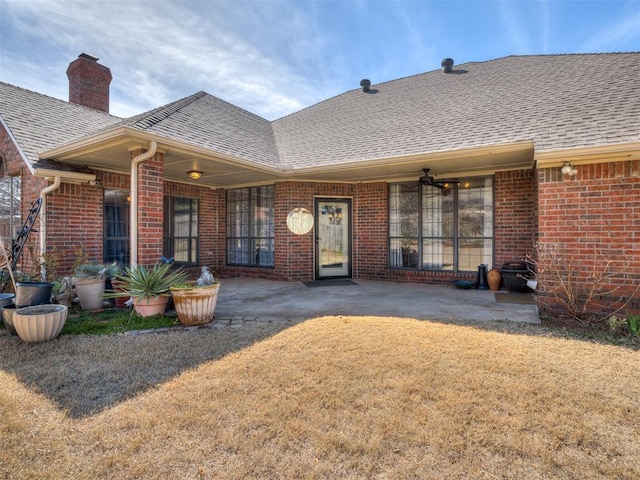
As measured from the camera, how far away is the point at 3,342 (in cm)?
386

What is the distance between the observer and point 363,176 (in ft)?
27.1

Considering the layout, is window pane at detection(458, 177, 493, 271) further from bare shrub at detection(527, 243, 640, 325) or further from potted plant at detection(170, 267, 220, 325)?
potted plant at detection(170, 267, 220, 325)

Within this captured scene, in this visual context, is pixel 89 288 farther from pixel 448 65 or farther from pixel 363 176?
pixel 448 65

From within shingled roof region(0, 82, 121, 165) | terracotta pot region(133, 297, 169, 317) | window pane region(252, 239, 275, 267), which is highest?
shingled roof region(0, 82, 121, 165)

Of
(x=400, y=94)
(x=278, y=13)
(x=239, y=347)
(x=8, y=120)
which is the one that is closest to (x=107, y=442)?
(x=239, y=347)

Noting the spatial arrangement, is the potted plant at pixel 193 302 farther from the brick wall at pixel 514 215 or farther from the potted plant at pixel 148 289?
the brick wall at pixel 514 215

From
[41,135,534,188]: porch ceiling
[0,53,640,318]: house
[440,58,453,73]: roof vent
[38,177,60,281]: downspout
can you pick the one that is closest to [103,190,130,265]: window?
[0,53,640,318]: house

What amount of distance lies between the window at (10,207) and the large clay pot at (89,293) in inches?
110

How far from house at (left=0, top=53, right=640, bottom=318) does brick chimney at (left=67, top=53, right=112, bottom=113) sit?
6 cm

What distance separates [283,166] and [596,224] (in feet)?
18.9

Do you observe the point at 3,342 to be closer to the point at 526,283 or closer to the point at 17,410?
the point at 17,410

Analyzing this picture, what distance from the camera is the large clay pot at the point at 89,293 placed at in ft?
17.7

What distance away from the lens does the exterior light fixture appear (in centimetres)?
495

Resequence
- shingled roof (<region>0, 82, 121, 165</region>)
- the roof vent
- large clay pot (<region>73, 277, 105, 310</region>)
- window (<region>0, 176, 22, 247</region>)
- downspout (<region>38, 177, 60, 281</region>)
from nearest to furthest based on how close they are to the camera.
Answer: large clay pot (<region>73, 277, 105, 310</region>), downspout (<region>38, 177, 60, 281</region>), shingled roof (<region>0, 82, 121, 165</region>), window (<region>0, 176, 22, 247</region>), the roof vent
